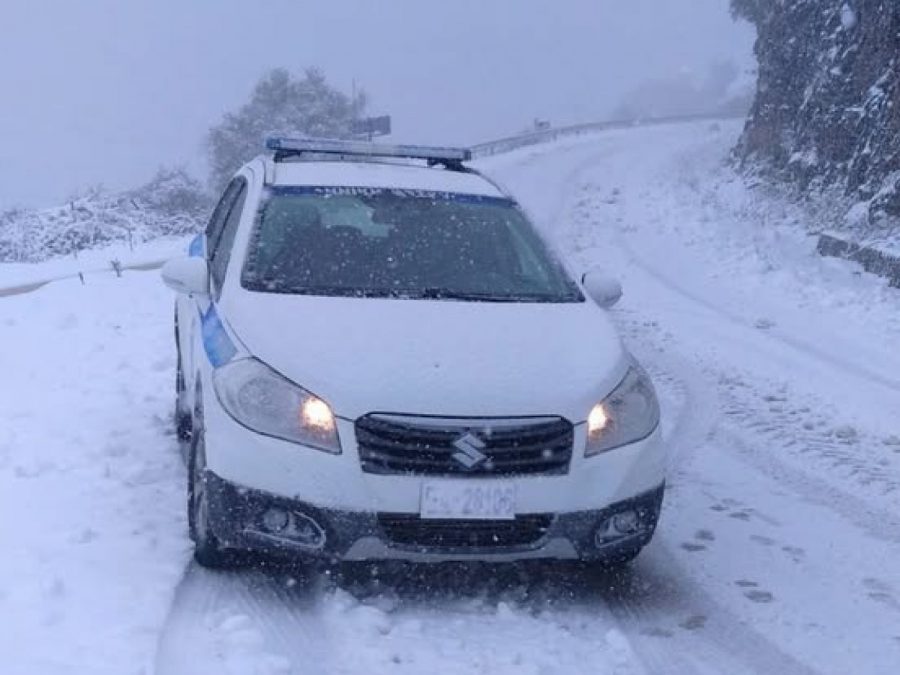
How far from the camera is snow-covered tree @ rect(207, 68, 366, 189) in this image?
47406 millimetres

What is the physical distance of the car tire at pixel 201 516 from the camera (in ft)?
15.4

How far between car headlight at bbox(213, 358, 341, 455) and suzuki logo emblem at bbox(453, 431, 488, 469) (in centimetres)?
45

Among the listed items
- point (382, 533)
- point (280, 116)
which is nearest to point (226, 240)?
point (382, 533)

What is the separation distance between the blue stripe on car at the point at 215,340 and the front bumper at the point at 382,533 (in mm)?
524

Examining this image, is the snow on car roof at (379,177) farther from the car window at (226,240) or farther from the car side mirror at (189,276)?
the car side mirror at (189,276)

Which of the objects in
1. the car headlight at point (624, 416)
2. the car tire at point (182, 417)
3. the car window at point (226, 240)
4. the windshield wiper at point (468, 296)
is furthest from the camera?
the car tire at point (182, 417)

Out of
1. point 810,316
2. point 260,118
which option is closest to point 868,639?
point 810,316

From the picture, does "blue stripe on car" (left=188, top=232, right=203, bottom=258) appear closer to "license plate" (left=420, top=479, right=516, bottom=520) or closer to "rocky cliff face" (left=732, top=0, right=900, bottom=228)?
"license plate" (left=420, top=479, right=516, bottom=520)

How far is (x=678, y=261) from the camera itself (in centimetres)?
1599

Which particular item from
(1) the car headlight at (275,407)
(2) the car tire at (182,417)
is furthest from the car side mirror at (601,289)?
(2) the car tire at (182,417)

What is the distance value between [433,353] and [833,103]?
16.9 metres

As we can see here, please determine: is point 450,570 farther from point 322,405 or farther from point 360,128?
point 360,128

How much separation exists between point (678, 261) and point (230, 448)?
1226 cm

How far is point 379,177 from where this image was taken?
6.30 metres
